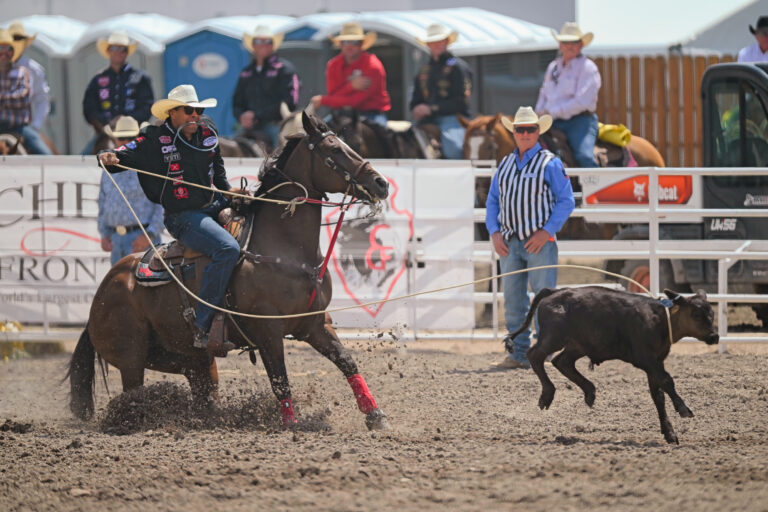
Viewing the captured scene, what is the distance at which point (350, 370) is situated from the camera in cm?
698

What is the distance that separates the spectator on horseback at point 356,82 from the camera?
13320 mm

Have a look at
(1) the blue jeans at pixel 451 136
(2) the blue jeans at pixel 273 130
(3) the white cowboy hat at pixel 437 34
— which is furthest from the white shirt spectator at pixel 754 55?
(2) the blue jeans at pixel 273 130

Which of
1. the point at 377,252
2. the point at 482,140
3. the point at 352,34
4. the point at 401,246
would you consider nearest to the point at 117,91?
the point at 352,34

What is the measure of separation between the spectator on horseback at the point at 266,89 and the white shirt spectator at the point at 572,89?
3034mm

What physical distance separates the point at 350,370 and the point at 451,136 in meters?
6.59

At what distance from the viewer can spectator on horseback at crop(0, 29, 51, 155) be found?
44.1 ft

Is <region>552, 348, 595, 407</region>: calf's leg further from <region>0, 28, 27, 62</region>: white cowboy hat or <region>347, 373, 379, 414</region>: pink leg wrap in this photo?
<region>0, 28, 27, 62</region>: white cowboy hat

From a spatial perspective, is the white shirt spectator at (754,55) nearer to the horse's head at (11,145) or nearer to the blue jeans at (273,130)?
the blue jeans at (273,130)

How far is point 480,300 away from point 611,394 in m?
2.47

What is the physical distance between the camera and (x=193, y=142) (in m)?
7.04

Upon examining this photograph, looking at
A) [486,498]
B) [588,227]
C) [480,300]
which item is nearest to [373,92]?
[588,227]

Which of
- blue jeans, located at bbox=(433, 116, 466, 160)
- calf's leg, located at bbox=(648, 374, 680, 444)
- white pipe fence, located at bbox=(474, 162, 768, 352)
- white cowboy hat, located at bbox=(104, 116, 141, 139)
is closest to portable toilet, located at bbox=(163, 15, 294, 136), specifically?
blue jeans, located at bbox=(433, 116, 466, 160)

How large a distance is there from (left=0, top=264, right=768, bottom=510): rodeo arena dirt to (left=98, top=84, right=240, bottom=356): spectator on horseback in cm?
80

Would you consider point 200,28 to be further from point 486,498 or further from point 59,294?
point 486,498
